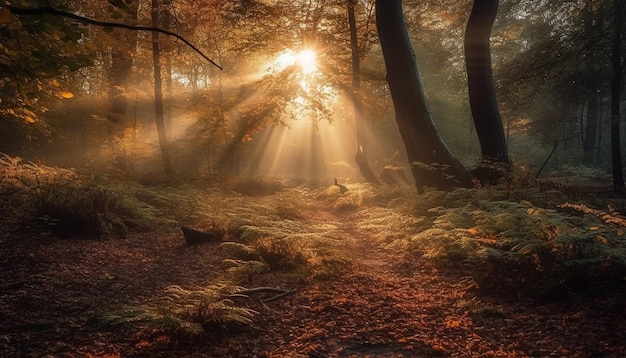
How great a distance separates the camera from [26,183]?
312 inches

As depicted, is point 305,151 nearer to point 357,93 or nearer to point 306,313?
point 357,93

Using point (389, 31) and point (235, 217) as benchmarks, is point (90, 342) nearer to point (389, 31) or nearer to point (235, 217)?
point (235, 217)

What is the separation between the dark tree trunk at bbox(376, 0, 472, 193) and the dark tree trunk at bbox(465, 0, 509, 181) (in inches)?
39.1

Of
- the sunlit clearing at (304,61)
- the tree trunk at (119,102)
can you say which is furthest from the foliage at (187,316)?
the sunlit clearing at (304,61)

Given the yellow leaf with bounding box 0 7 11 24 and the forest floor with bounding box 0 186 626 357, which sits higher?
the yellow leaf with bounding box 0 7 11 24

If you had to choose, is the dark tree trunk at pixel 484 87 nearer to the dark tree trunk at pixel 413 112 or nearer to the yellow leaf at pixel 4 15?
the dark tree trunk at pixel 413 112

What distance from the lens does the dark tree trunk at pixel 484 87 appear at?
32.6ft

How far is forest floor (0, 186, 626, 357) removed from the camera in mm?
3367

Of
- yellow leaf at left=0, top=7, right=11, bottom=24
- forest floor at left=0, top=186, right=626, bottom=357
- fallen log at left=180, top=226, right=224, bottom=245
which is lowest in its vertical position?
forest floor at left=0, top=186, right=626, bottom=357

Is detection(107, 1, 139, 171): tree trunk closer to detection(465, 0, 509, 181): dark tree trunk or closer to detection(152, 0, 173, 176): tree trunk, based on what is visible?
detection(152, 0, 173, 176): tree trunk

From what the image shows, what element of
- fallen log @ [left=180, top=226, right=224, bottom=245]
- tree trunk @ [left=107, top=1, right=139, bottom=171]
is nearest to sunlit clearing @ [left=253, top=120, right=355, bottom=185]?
tree trunk @ [left=107, top=1, right=139, bottom=171]

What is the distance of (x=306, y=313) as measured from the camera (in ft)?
14.3

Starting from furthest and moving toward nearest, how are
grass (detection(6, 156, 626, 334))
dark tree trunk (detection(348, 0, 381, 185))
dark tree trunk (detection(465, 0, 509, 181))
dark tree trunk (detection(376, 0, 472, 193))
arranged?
dark tree trunk (detection(348, 0, 381, 185))
dark tree trunk (detection(465, 0, 509, 181))
dark tree trunk (detection(376, 0, 472, 193))
grass (detection(6, 156, 626, 334))

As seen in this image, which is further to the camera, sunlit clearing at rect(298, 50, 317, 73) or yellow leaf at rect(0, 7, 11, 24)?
sunlit clearing at rect(298, 50, 317, 73)
